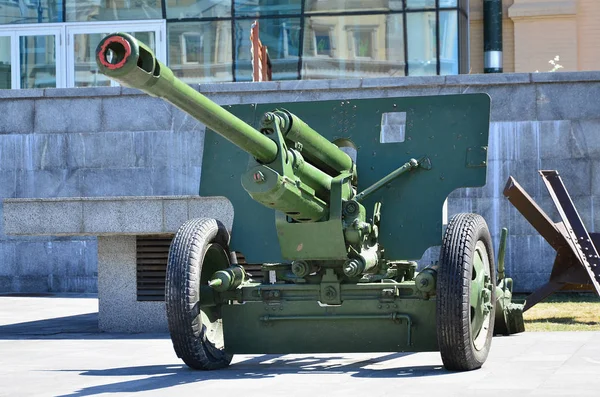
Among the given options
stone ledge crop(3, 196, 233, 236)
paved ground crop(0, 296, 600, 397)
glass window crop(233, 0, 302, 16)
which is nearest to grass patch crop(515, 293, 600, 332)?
paved ground crop(0, 296, 600, 397)

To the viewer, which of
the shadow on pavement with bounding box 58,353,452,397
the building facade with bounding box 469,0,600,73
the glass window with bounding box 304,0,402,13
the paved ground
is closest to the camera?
the paved ground

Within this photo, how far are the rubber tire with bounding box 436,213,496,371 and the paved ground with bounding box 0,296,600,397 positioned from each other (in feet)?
0.41

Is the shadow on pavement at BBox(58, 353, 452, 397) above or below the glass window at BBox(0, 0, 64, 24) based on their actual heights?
below

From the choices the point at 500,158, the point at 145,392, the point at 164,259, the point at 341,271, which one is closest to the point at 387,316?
the point at 341,271

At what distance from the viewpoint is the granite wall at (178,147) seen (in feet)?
50.6

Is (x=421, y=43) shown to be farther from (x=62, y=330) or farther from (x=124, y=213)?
(x=124, y=213)

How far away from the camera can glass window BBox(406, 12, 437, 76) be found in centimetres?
2327

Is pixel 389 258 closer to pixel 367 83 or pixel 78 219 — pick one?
pixel 78 219

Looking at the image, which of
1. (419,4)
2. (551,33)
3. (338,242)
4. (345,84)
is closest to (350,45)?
(419,4)

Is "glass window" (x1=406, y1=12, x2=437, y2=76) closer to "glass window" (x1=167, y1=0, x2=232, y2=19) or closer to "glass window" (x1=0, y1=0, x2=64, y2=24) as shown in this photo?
"glass window" (x1=167, y1=0, x2=232, y2=19)

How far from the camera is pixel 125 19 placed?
938 inches

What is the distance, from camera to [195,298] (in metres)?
8.34

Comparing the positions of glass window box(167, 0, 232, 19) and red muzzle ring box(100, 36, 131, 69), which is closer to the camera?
red muzzle ring box(100, 36, 131, 69)

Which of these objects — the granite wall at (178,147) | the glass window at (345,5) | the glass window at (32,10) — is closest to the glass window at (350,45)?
the glass window at (345,5)
